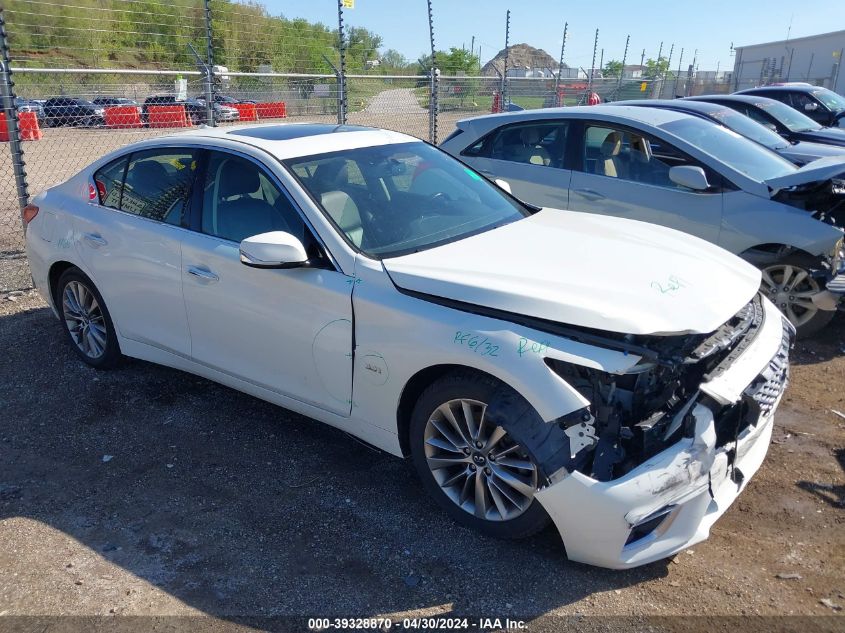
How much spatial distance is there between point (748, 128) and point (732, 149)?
2259mm

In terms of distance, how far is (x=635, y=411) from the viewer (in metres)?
2.89

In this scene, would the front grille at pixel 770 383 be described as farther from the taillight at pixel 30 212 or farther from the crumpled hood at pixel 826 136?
the crumpled hood at pixel 826 136

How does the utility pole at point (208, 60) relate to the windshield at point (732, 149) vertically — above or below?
above

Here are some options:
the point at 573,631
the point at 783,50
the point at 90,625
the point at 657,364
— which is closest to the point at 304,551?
the point at 90,625

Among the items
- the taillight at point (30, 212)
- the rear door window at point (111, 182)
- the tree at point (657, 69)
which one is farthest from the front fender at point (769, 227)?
the tree at point (657, 69)

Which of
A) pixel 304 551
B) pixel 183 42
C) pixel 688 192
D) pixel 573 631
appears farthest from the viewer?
pixel 183 42

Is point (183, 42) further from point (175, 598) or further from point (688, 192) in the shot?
point (175, 598)

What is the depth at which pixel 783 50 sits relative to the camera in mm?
48375

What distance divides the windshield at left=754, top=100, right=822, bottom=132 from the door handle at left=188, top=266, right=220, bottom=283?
9777mm

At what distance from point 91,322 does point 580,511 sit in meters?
3.82

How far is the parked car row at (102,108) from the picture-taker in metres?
10.8

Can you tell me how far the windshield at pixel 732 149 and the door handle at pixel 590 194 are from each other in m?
0.79

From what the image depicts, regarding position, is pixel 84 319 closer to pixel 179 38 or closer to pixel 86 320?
pixel 86 320

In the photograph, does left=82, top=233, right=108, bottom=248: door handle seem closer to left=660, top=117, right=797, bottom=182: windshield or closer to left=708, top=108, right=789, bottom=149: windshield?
left=660, top=117, right=797, bottom=182: windshield
